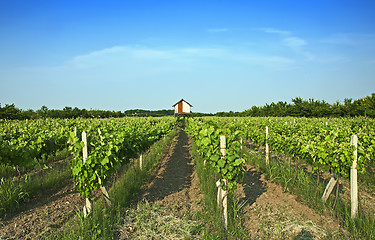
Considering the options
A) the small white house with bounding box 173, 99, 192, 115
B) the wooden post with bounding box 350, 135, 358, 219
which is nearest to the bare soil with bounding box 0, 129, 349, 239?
the wooden post with bounding box 350, 135, 358, 219

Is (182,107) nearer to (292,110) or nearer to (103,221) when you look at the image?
(292,110)

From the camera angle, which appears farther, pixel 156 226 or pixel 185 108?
pixel 185 108

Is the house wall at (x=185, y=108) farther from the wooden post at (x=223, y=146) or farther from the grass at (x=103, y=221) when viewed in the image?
the wooden post at (x=223, y=146)

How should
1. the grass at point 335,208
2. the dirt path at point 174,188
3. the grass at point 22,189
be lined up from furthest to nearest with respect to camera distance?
1. the dirt path at point 174,188
2. the grass at point 22,189
3. the grass at point 335,208

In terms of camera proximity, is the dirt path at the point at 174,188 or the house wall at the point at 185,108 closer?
the dirt path at the point at 174,188

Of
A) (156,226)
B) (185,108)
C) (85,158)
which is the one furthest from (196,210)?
(185,108)

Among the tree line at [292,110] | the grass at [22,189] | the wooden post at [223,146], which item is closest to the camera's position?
the wooden post at [223,146]

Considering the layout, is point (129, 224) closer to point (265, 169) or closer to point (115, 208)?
point (115, 208)

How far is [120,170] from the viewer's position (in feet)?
27.9

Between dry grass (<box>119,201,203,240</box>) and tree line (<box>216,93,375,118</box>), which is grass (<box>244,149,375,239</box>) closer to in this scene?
dry grass (<box>119,201,203,240</box>)

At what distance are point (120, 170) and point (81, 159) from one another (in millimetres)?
4321

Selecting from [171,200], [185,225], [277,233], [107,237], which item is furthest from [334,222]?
[107,237]

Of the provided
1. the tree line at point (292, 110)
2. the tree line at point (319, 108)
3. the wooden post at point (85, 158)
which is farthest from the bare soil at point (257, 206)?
the tree line at point (319, 108)

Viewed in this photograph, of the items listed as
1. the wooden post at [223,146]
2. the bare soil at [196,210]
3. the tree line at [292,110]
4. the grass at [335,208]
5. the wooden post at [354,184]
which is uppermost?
the tree line at [292,110]
